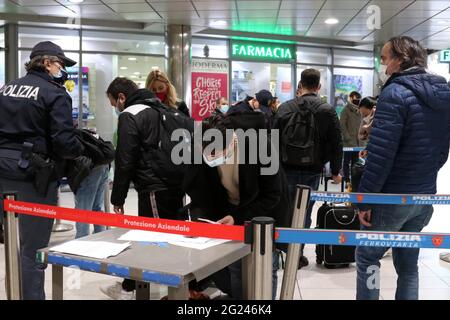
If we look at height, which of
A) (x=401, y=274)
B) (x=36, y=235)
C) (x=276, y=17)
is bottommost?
(x=401, y=274)

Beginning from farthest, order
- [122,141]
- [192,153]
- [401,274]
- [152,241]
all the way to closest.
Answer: [122,141] < [401,274] < [192,153] < [152,241]

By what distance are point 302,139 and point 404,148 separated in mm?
1315

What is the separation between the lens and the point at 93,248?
5.57 ft

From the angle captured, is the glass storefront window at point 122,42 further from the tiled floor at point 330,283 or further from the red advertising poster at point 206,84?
the tiled floor at point 330,283

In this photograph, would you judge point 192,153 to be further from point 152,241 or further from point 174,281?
point 174,281

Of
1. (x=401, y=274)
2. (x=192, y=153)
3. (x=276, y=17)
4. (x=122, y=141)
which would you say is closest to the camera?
(x=192, y=153)

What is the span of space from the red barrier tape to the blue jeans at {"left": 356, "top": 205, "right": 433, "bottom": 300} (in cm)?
91

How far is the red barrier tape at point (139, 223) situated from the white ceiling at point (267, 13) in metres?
5.63

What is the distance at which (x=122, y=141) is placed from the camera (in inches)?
110

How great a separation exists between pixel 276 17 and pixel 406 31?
2924 mm

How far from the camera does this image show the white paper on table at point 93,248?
162 cm

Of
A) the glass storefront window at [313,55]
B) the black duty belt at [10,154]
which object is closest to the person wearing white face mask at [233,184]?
the black duty belt at [10,154]
